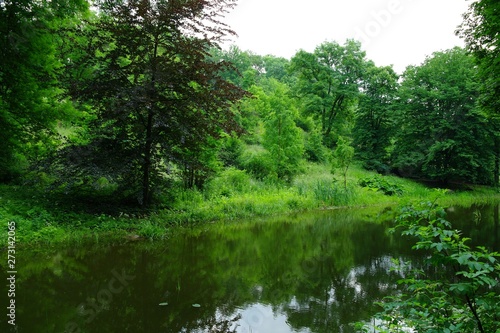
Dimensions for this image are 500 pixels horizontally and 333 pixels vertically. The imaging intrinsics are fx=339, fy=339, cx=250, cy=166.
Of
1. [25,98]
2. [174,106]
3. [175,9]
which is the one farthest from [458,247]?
[25,98]

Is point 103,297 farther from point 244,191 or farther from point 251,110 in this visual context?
point 251,110

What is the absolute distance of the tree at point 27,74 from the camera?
9281 millimetres

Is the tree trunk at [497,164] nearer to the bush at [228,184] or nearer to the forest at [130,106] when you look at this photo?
the forest at [130,106]

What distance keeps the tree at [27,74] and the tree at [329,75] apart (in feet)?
79.5

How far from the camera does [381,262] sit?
798cm

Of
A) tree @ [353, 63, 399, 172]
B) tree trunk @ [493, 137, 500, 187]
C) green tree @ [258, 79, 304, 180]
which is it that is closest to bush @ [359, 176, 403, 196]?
green tree @ [258, 79, 304, 180]

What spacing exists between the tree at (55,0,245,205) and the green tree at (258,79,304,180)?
9036mm

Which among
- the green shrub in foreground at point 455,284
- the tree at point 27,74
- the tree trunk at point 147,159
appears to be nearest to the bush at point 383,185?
the tree trunk at point 147,159

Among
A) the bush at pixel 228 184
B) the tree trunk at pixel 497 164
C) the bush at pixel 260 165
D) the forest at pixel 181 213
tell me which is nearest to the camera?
the forest at pixel 181 213

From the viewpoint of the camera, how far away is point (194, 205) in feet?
41.7

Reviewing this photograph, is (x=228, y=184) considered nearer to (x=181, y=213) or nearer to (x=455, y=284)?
(x=181, y=213)

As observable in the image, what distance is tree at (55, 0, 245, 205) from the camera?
9.66 m

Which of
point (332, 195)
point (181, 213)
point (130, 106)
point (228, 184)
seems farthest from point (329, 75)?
point (130, 106)

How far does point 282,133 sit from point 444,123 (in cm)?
1415
